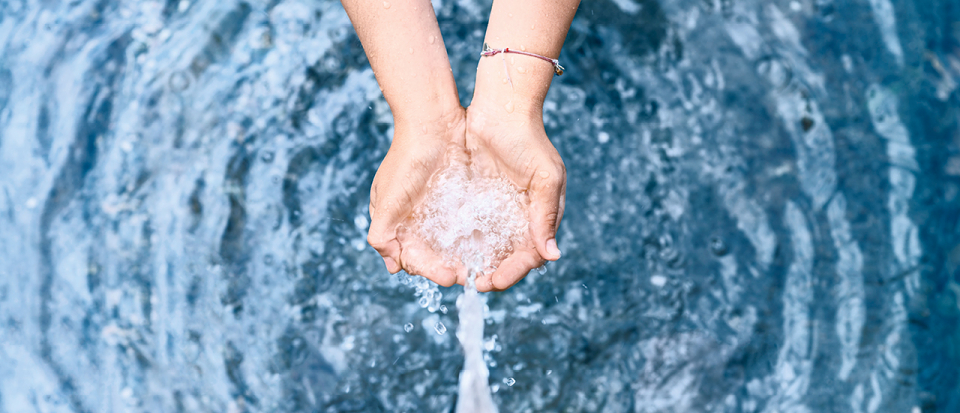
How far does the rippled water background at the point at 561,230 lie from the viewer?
6.75 feet

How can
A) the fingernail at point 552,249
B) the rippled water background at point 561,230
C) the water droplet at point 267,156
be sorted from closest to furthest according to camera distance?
the fingernail at point 552,249 → the rippled water background at point 561,230 → the water droplet at point 267,156

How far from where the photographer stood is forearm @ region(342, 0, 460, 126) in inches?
63.7

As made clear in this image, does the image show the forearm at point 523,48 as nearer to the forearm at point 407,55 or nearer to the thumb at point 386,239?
the forearm at point 407,55

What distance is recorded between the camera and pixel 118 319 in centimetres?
211

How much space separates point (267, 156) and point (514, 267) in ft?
3.93

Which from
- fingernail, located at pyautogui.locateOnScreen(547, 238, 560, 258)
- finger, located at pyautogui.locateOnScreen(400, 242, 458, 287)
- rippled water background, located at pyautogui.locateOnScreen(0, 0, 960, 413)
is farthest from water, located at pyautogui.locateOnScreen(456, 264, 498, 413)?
fingernail, located at pyautogui.locateOnScreen(547, 238, 560, 258)

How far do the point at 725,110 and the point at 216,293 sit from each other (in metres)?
2.11

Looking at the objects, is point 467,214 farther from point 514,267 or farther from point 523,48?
point 523,48

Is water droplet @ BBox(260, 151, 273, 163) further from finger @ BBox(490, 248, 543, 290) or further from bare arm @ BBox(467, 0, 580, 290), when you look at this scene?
finger @ BBox(490, 248, 543, 290)

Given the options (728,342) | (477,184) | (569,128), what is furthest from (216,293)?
(728,342)

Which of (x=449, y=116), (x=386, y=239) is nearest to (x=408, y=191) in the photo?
(x=386, y=239)

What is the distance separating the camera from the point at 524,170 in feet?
5.35

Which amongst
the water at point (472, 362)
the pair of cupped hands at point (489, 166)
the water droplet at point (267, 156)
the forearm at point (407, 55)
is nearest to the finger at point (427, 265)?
the pair of cupped hands at point (489, 166)

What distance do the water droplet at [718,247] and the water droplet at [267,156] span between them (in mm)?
1764
